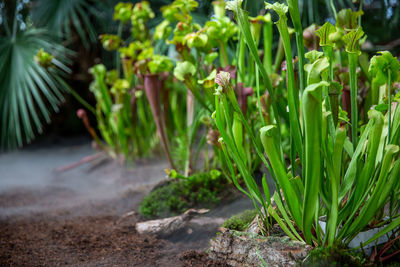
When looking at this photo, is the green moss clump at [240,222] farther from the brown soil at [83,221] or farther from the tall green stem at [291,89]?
the tall green stem at [291,89]

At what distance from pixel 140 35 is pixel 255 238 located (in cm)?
139

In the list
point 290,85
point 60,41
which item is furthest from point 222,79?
point 60,41

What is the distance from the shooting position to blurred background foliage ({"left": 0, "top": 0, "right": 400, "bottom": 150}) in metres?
1.89

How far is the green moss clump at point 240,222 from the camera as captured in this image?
3.03 feet

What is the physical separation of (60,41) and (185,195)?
2.13 metres

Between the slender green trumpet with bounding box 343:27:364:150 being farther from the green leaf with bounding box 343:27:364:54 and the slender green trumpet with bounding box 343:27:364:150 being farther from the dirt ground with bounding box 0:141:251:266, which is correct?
the dirt ground with bounding box 0:141:251:266

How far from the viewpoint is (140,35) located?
184cm

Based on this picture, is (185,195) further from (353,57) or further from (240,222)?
(353,57)

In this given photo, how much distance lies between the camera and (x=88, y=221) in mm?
1286

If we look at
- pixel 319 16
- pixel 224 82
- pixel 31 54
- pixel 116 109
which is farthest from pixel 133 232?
pixel 31 54

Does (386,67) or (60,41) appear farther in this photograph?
(60,41)

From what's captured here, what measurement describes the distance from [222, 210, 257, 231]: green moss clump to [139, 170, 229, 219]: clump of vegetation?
0.25 meters

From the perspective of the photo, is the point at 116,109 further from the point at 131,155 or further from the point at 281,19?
the point at 281,19

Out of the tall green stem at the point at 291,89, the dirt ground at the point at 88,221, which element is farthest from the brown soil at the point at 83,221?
the tall green stem at the point at 291,89
